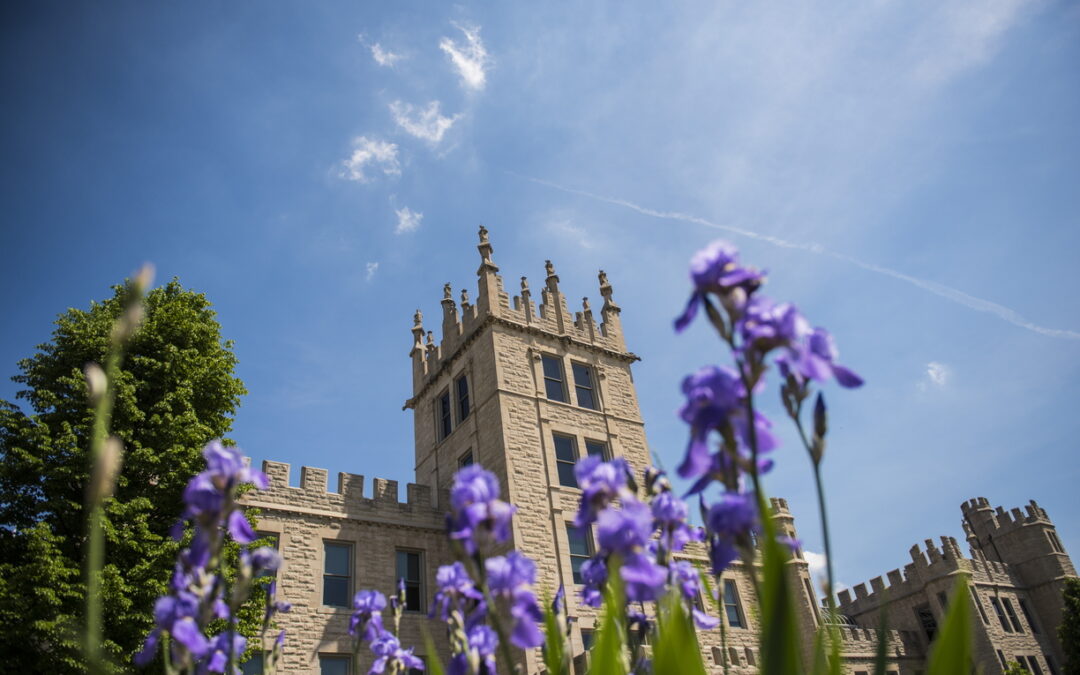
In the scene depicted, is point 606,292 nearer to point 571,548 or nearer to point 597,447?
point 597,447

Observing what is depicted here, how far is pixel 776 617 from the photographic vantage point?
1.63m

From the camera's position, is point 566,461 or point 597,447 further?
point 597,447

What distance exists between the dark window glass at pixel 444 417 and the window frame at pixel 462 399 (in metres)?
0.51

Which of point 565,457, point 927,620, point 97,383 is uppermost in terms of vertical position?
point 565,457

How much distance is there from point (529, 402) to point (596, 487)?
1822cm

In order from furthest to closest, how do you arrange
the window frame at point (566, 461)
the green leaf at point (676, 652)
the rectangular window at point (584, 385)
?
the rectangular window at point (584, 385), the window frame at point (566, 461), the green leaf at point (676, 652)

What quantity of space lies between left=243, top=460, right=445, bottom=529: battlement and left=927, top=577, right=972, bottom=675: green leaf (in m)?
16.7

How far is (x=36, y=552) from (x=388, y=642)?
9.34m

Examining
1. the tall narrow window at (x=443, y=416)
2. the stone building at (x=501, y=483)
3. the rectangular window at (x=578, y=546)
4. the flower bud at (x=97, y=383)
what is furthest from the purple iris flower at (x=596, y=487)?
the tall narrow window at (x=443, y=416)

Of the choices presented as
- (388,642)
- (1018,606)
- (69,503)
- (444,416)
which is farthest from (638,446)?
(1018,606)

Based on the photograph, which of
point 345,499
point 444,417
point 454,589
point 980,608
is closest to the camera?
point 454,589

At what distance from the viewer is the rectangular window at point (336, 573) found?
16.5m

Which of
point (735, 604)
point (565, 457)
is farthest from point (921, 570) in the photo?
point (565, 457)

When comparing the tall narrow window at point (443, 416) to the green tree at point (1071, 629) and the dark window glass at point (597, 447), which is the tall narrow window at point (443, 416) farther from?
the green tree at point (1071, 629)
